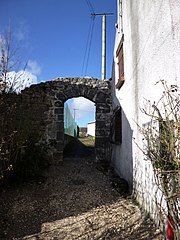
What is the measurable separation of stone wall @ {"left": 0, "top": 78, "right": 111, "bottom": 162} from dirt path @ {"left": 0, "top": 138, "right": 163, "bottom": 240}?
194 cm

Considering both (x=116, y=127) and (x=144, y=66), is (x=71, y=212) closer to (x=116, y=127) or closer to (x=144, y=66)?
(x=144, y=66)

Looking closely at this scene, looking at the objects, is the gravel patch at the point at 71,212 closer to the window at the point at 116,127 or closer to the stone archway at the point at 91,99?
the window at the point at 116,127

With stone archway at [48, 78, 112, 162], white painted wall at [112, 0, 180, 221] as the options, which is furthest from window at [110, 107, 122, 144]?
white painted wall at [112, 0, 180, 221]

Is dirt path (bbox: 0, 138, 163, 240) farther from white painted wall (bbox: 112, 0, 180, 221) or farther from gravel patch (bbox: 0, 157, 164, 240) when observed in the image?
white painted wall (bbox: 112, 0, 180, 221)

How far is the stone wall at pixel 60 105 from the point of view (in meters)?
7.78

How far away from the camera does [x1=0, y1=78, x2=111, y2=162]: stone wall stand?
778 centimetres

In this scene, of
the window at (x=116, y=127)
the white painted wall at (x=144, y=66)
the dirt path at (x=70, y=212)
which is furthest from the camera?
the window at (x=116, y=127)

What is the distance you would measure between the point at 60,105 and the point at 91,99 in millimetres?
1265

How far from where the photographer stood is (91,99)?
8211mm

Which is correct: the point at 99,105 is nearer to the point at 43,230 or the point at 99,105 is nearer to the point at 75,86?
the point at 75,86

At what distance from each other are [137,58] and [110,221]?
3246mm

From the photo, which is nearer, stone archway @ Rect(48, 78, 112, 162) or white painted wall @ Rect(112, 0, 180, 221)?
white painted wall @ Rect(112, 0, 180, 221)

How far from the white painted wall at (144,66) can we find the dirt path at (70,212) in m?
0.43

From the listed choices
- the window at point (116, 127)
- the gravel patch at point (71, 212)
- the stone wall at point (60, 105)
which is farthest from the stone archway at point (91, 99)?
the gravel patch at point (71, 212)
